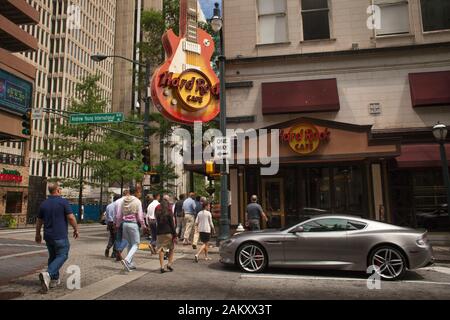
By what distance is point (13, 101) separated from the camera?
3934 cm

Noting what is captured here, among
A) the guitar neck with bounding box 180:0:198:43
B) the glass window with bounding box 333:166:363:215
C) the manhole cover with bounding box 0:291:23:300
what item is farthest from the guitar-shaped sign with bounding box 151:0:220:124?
the manhole cover with bounding box 0:291:23:300

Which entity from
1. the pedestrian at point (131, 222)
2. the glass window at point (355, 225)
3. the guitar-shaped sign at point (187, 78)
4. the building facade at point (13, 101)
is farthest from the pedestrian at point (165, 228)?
the building facade at point (13, 101)

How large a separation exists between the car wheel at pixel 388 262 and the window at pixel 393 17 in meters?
12.0

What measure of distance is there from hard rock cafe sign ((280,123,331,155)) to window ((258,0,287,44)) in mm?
5009

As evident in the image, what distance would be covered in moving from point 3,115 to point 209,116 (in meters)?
30.0

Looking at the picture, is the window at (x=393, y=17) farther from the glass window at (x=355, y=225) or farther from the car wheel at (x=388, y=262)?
the car wheel at (x=388, y=262)

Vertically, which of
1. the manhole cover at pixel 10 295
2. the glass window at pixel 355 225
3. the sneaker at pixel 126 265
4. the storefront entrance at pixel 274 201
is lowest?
the manhole cover at pixel 10 295

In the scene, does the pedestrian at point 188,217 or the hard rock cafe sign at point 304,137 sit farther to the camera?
A: the hard rock cafe sign at point 304,137

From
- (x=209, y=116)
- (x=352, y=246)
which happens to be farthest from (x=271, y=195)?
(x=352, y=246)

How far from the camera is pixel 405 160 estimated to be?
14.9 m

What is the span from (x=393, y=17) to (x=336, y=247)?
1298 cm

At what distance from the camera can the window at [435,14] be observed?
1727 cm

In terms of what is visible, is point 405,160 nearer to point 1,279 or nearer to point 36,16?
point 1,279

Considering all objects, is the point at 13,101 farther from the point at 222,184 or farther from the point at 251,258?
Result: the point at 251,258
